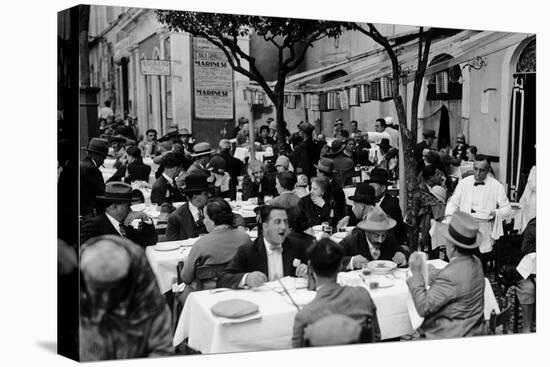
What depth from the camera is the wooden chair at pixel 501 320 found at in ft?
25.5

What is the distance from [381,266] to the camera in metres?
8.36

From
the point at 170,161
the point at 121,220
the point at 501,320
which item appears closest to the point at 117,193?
the point at 121,220

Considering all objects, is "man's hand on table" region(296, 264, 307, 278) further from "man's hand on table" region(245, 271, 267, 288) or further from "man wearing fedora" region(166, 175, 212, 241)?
"man wearing fedora" region(166, 175, 212, 241)

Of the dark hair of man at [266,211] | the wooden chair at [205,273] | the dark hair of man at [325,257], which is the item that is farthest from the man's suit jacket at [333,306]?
the dark hair of man at [266,211]

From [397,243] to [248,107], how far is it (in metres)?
1.97

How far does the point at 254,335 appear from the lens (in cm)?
766

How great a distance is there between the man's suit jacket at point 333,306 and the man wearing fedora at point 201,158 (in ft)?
4.98

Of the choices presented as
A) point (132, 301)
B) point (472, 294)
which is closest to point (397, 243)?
point (472, 294)

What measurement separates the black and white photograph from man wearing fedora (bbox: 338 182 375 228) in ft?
0.05

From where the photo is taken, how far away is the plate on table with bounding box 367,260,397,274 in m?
8.27

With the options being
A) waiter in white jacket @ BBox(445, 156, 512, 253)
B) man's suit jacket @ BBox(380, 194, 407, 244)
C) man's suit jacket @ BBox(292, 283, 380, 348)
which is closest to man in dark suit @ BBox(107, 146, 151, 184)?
man's suit jacket @ BBox(292, 283, 380, 348)

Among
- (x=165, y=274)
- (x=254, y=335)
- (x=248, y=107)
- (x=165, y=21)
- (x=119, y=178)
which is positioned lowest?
(x=254, y=335)

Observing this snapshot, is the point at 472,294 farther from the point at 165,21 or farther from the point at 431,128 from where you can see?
the point at 165,21

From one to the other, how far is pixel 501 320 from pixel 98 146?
12.4 feet
